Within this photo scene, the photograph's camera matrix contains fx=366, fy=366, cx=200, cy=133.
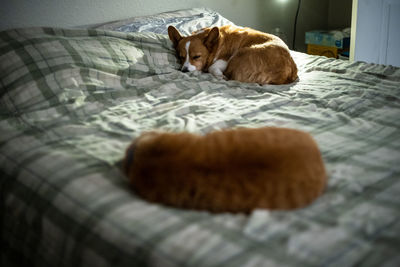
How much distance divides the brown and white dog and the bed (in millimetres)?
84

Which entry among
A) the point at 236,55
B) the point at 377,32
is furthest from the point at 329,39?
the point at 236,55

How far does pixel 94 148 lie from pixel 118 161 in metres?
0.14

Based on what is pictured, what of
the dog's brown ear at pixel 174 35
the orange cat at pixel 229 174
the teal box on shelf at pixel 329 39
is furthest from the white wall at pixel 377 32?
the orange cat at pixel 229 174

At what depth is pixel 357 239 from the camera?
74 centimetres

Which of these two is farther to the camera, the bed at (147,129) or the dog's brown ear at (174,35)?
the dog's brown ear at (174,35)

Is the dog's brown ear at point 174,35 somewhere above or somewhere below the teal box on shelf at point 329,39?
above

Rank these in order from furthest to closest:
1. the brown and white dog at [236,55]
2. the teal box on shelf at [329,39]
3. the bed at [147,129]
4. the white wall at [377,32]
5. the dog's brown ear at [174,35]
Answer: the teal box on shelf at [329,39] → the white wall at [377,32] → the dog's brown ear at [174,35] → the brown and white dog at [236,55] → the bed at [147,129]

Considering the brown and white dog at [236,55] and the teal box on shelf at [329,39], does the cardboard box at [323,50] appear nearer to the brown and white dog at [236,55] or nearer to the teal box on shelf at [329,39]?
the teal box on shelf at [329,39]

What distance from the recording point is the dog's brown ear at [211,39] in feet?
7.11

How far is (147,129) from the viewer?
4.37 ft

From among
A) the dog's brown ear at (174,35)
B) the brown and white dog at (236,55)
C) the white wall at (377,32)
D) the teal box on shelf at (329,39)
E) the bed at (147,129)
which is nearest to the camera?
the bed at (147,129)

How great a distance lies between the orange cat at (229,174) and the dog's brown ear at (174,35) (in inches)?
54.7

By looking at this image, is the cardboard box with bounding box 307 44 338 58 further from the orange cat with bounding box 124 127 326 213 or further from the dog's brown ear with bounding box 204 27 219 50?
the orange cat with bounding box 124 127 326 213

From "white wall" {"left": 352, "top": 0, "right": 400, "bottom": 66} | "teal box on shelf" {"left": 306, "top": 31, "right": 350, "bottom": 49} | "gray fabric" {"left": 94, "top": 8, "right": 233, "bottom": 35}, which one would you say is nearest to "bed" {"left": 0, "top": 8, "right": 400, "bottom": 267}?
"gray fabric" {"left": 94, "top": 8, "right": 233, "bottom": 35}
